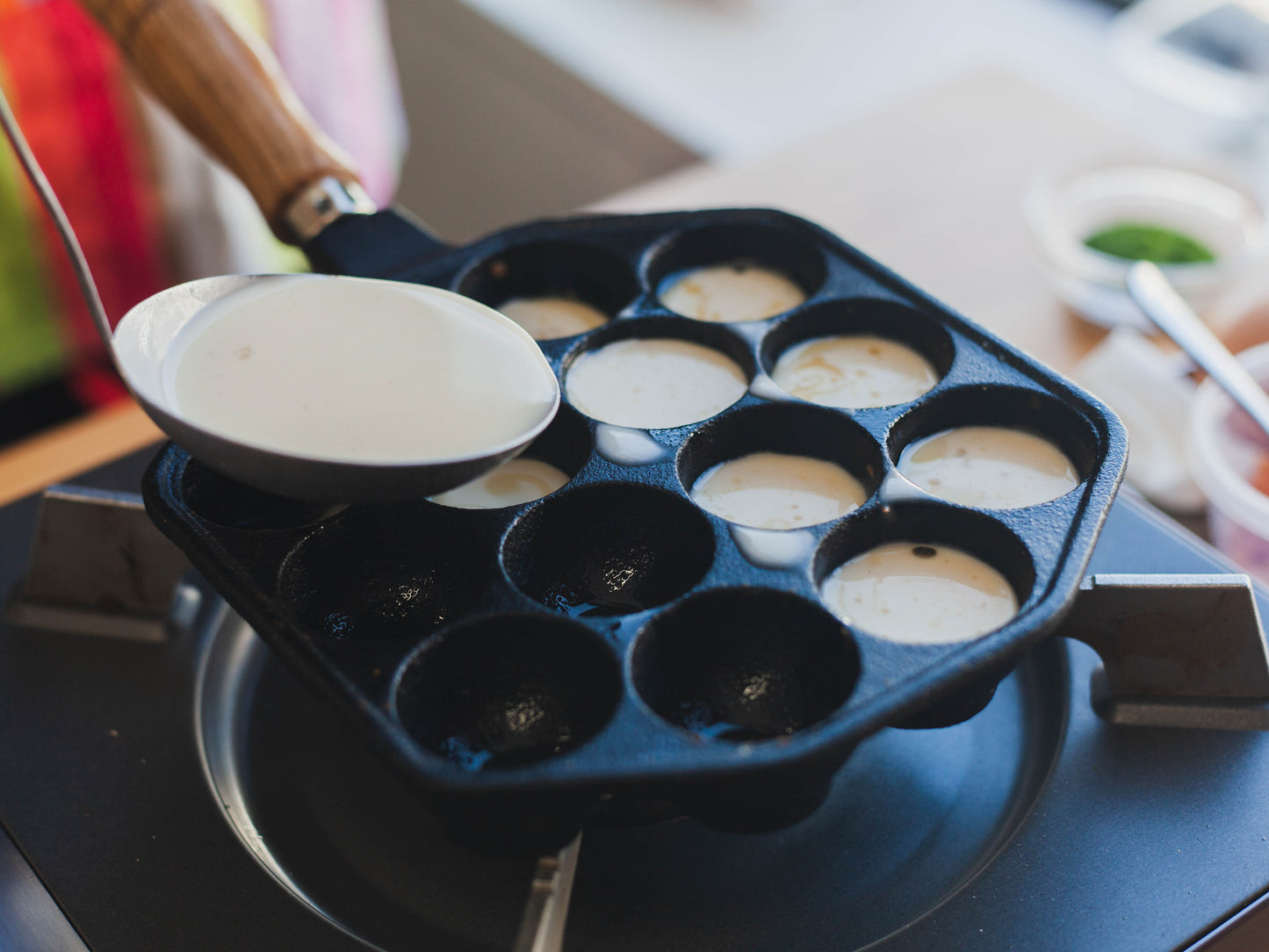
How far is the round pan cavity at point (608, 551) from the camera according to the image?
2.43ft

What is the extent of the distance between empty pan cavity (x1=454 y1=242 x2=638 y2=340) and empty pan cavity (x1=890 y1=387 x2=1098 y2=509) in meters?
0.27

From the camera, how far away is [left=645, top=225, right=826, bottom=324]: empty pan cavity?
0.96 meters

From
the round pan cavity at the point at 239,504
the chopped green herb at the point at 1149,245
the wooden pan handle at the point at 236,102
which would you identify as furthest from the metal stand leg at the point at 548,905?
the chopped green herb at the point at 1149,245

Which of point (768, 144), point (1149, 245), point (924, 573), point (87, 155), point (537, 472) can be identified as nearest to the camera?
point (924, 573)

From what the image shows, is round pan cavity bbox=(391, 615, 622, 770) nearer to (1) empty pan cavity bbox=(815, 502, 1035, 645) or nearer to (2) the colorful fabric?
(1) empty pan cavity bbox=(815, 502, 1035, 645)

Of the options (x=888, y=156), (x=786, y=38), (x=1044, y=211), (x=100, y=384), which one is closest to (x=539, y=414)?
(x=1044, y=211)

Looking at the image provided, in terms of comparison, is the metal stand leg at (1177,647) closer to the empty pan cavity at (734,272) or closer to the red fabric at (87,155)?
the empty pan cavity at (734,272)

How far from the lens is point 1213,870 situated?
686 millimetres

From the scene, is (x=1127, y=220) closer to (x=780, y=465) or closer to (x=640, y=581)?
(x=780, y=465)

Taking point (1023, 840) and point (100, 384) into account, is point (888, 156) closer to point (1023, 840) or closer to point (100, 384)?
point (1023, 840)

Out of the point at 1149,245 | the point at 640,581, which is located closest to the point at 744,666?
the point at 640,581

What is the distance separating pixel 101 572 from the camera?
852mm

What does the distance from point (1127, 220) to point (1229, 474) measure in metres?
0.49

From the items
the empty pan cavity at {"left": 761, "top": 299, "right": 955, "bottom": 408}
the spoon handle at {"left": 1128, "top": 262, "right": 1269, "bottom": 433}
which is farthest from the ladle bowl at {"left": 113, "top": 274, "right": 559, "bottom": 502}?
the spoon handle at {"left": 1128, "top": 262, "right": 1269, "bottom": 433}
